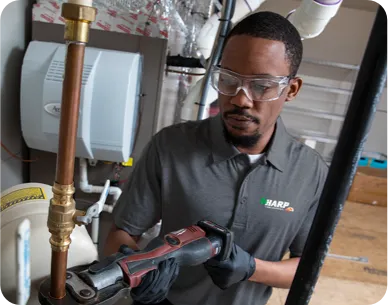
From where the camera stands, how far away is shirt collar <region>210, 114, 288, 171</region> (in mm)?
1018

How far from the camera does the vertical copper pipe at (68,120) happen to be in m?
0.39

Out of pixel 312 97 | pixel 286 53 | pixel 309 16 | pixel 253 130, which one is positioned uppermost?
pixel 309 16

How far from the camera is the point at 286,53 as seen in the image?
918 mm

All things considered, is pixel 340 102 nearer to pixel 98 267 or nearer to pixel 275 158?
pixel 275 158

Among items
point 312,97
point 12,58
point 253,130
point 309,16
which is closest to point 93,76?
point 12,58

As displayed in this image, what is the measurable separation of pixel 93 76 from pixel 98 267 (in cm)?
102

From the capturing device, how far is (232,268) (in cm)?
83

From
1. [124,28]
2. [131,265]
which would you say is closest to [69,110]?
[131,265]

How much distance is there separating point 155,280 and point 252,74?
1.87 ft

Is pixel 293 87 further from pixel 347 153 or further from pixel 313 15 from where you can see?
pixel 347 153

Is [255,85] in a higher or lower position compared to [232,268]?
higher

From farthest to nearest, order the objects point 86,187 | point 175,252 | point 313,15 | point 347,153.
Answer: point 86,187, point 313,15, point 175,252, point 347,153

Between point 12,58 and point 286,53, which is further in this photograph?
point 12,58

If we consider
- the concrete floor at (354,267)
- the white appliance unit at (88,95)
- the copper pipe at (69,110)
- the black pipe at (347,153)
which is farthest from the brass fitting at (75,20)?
the concrete floor at (354,267)
